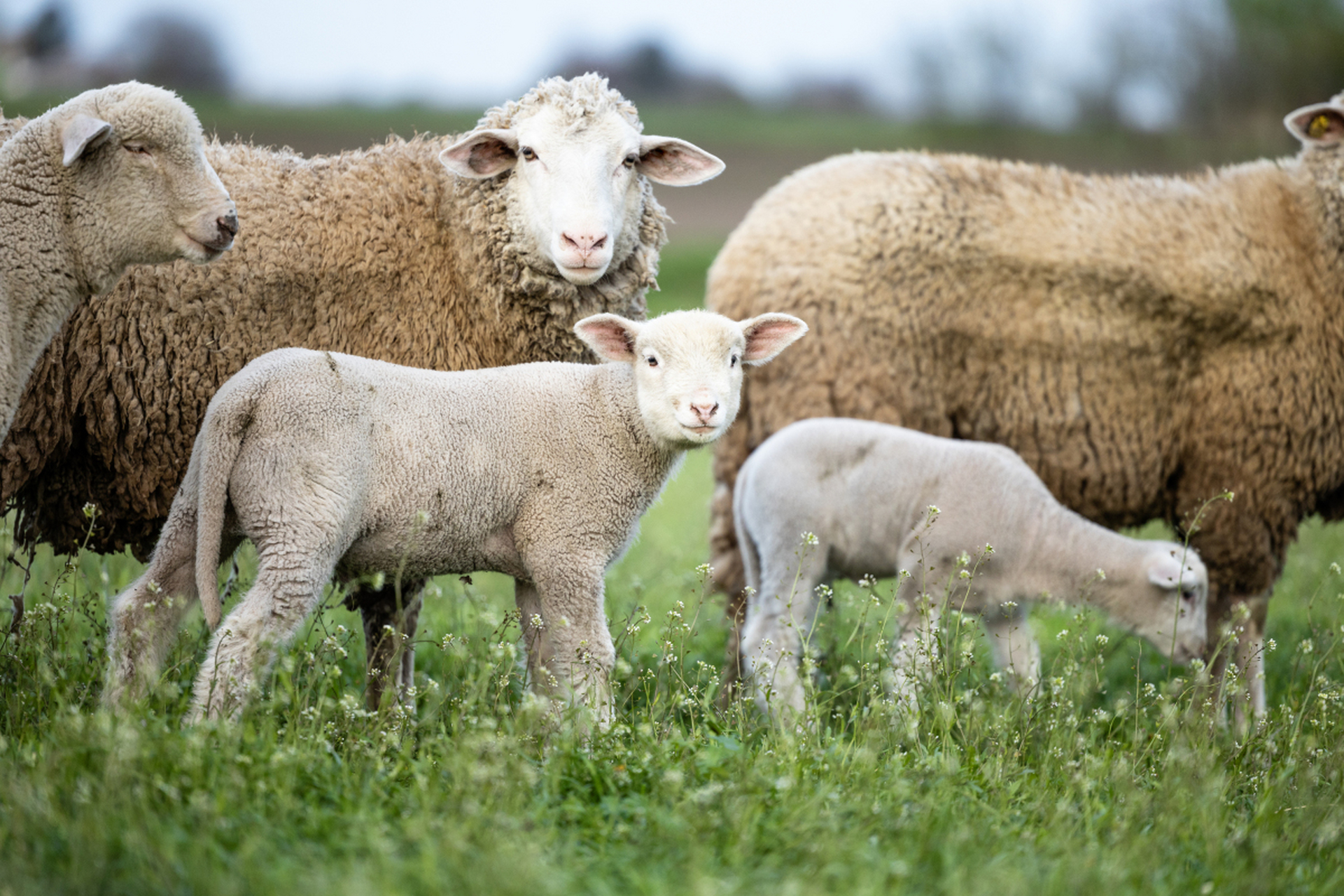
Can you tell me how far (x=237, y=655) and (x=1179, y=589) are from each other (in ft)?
11.0

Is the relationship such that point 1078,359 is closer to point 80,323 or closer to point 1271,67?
point 80,323

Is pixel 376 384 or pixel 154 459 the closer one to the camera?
pixel 376 384

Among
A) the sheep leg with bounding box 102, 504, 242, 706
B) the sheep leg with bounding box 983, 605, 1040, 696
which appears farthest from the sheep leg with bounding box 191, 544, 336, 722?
the sheep leg with bounding box 983, 605, 1040, 696

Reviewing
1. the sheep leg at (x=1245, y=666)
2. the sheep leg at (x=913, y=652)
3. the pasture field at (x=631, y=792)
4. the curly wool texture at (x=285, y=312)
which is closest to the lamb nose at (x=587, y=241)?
the curly wool texture at (x=285, y=312)

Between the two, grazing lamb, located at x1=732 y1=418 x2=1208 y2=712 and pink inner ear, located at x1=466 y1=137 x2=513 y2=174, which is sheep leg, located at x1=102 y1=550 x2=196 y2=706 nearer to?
pink inner ear, located at x1=466 y1=137 x2=513 y2=174

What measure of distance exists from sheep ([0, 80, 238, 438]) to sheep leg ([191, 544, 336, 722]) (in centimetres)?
88

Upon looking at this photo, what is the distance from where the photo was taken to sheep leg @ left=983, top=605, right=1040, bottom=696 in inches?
196

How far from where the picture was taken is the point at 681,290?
32.8 meters

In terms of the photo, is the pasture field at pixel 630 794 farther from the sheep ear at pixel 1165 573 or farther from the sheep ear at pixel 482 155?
the sheep ear at pixel 482 155

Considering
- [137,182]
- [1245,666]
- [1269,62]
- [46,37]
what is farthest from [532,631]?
[46,37]

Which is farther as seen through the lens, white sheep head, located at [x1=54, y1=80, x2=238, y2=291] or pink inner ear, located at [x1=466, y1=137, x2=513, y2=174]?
pink inner ear, located at [x1=466, y1=137, x2=513, y2=174]

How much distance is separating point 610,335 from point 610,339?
1cm

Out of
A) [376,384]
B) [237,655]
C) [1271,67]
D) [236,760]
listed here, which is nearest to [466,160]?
[376,384]

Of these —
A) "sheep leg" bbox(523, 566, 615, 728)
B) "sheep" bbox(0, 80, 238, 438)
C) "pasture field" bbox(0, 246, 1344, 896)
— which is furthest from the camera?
"sheep leg" bbox(523, 566, 615, 728)
